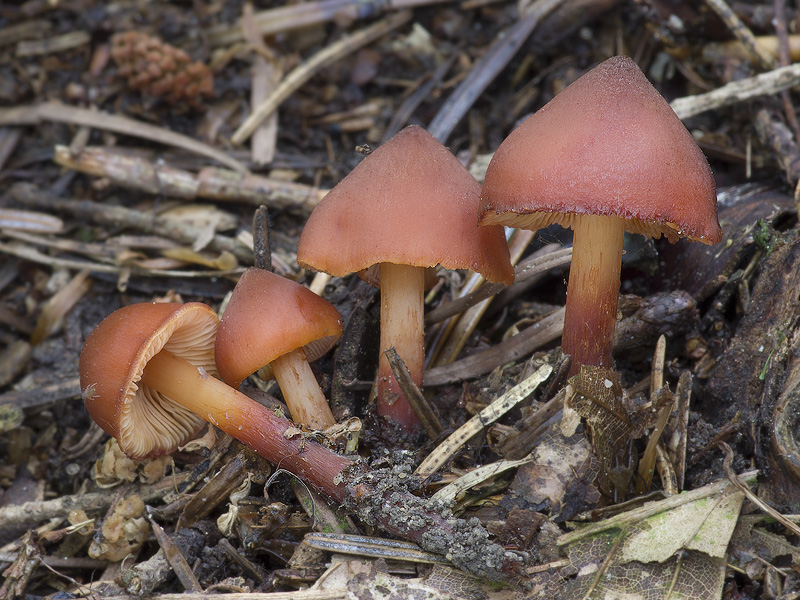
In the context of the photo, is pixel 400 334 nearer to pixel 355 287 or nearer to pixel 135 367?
pixel 355 287

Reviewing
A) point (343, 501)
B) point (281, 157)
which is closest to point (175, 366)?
point (343, 501)

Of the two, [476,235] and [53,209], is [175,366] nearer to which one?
[476,235]

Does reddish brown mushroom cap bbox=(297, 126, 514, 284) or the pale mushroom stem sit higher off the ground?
reddish brown mushroom cap bbox=(297, 126, 514, 284)

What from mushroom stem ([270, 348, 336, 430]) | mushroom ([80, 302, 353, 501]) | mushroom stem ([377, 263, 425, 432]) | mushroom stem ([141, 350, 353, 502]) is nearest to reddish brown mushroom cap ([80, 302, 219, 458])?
mushroom ([80, 302, 353, 501])

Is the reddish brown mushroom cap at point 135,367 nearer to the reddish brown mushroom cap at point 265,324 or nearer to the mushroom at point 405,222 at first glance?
the reddish brown mushroom cap at point 265,324

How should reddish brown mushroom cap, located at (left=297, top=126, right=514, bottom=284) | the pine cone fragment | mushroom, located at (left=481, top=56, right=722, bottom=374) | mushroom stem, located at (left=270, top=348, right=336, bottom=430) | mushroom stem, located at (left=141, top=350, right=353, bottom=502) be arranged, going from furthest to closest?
the pine cone fragment → mushroom stem, located at (left=270, top=348, right=336, bottom=430) → mushroom stem, located at (left=141, top=350, right=353, bottom=502) → reddish brown mushroom cap, located at (left=297, top=126, right=514, bottom=284) → mushroom, located at (left=481, top=56, right=722, bottom=374)

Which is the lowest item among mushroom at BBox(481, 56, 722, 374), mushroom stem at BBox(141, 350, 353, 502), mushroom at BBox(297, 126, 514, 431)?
mushroom stem at BBox(141, 350, 353, 502)

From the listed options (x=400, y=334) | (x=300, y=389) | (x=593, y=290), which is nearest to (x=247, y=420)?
(x=300, y=389)

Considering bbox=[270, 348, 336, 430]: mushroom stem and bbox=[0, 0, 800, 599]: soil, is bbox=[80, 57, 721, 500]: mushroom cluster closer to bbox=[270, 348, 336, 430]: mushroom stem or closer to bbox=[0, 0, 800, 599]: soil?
bbox=[270, 348, 336, 430]: mushroom stem
